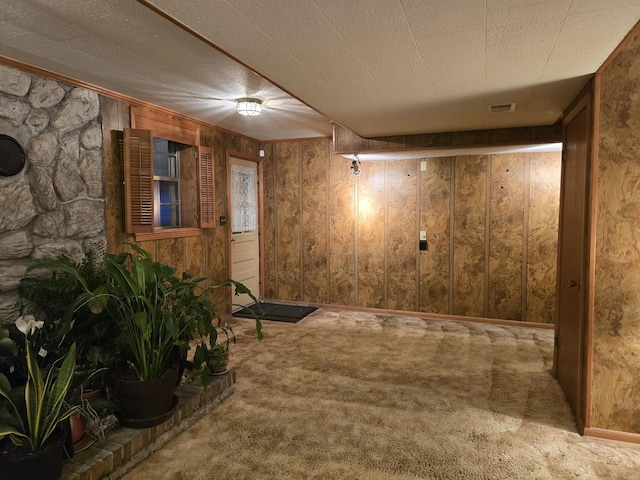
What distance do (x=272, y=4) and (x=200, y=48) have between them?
3.39ft

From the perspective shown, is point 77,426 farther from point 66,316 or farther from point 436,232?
point 436,232

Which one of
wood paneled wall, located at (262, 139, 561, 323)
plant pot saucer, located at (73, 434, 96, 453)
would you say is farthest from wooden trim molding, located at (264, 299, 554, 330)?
plant pot saucer, located at (73, 434, 96, 453)

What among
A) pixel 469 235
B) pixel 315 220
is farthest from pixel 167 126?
pixel 469 235

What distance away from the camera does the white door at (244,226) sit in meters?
5.34

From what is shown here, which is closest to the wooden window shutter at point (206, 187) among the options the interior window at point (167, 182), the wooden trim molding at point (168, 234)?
the wooden trim molding at point (168, 234)

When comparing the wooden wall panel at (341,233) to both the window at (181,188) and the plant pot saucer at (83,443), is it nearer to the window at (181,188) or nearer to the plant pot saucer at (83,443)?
the window at (181,188)

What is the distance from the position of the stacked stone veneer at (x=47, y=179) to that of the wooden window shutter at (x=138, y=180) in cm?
20

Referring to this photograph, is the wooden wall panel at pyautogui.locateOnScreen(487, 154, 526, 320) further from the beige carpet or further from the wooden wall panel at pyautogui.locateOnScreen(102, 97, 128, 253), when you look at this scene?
the wooden wall panel at pyautogui.locateOnScreen(102, 97, 128, 253)

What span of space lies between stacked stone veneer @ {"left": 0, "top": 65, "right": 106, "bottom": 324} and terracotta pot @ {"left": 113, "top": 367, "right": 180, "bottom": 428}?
1.12 metres

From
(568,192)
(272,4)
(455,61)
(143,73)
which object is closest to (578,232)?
(568,192)

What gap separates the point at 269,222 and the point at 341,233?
1095 mm

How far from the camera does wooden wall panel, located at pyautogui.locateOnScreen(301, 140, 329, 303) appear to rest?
220 inches

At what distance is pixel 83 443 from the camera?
2.12 m

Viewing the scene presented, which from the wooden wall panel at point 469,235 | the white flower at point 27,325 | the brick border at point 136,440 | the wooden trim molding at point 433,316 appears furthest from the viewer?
the wooden wall panel at point 469,235
